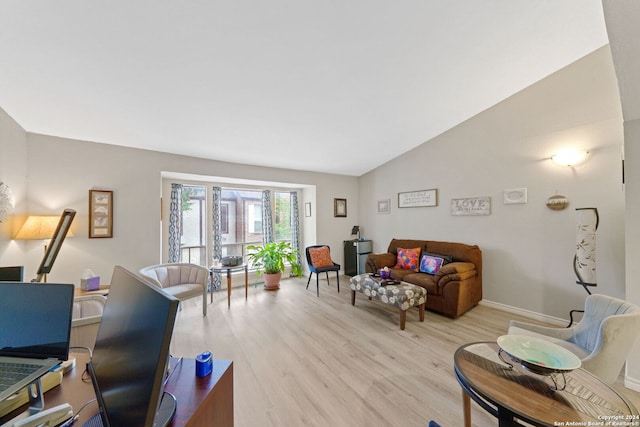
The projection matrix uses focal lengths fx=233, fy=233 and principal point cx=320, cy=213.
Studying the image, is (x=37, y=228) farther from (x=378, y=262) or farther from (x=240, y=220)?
(x=378, y=262)

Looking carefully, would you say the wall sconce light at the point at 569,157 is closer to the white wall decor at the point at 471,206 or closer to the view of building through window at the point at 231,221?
the white wall decor at the point at 471,206

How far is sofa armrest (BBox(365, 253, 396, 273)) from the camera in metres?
4.09

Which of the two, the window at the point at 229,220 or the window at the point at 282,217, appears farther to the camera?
the window at the point at 282,217

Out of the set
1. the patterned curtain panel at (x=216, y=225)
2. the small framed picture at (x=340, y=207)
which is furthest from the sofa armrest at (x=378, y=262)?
the patterned curtain panel at (x=216, y=225)

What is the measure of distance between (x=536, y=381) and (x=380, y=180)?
14.3ft

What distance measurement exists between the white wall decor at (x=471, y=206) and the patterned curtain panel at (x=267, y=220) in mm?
3509

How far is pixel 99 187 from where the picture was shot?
3.07 m

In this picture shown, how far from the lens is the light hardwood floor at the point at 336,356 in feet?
5.40

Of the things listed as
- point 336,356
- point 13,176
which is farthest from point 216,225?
point 336,356

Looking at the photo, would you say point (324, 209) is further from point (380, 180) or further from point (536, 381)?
point (536, 381)

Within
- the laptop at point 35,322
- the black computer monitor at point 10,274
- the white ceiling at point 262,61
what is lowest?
the laptop at point 35,322

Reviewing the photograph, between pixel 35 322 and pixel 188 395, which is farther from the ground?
pixel 35 322

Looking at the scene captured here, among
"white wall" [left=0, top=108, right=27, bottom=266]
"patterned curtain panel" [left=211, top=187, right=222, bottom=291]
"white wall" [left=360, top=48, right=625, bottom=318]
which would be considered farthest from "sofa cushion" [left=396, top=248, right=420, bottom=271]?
"white wall" [left=0, top=108, right=27, bottom=266]

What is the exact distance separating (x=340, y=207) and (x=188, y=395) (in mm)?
4869
